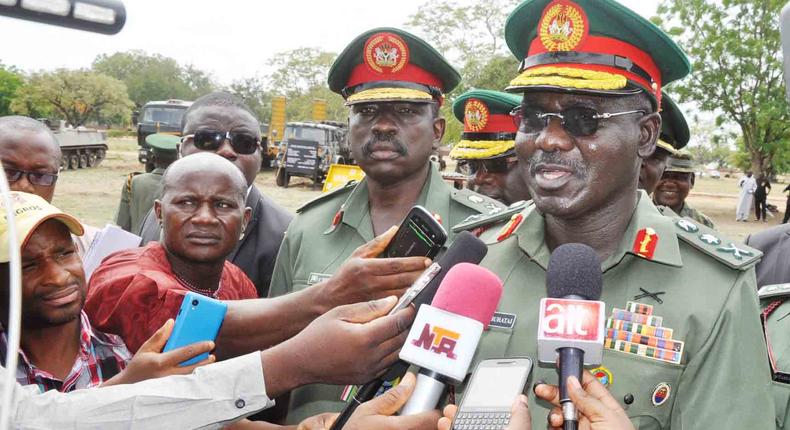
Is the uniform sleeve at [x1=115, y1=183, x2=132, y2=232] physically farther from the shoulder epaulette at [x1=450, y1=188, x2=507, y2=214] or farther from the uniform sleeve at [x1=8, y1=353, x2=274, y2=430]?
the uniform sleeve at [x1=8, y1=353, x2=274, y2=430]

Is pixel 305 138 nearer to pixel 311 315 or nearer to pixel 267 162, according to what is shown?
pixel 267 162

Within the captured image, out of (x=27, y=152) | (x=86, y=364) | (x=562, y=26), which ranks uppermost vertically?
(x=562, y=26)

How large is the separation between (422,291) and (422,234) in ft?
0.93

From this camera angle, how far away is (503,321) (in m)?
2.27

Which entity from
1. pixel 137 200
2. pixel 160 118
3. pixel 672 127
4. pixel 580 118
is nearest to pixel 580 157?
pixel 580 118

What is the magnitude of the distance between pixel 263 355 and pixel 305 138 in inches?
958

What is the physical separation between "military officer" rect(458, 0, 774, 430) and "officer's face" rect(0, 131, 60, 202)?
95.4 inches

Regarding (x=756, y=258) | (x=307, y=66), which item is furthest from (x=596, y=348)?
(x=307, y=66)

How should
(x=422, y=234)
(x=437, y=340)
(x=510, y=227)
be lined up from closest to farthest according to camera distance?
(x=437, y=340)
(x=422, y=234)
(x=510, y=227)

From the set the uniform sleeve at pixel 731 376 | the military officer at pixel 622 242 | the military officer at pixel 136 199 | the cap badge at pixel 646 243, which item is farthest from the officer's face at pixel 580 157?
the military officer at pixel 136 199

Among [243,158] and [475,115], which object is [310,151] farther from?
[243,158]

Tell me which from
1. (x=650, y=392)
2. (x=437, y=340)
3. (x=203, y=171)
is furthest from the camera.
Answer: (x=203, y=171)

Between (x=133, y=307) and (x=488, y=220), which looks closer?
(x=133, y=307)

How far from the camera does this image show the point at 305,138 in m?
26.0
